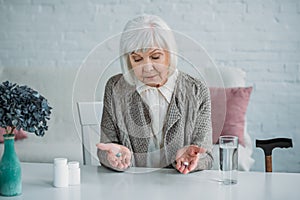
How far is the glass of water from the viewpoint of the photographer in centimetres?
148

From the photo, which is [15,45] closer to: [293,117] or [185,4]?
[185,4]

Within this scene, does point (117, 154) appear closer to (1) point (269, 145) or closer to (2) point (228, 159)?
(2) point (228, 159)

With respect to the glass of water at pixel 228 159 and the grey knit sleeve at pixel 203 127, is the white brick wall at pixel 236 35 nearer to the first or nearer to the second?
the grey knit sleeve at pixel 203 127

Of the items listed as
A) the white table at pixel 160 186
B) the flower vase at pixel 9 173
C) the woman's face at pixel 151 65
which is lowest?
the white table at pixel 160 186

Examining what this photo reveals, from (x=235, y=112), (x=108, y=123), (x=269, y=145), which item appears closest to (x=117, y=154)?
(x=108, y=123)

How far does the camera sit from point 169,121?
1.61 metres

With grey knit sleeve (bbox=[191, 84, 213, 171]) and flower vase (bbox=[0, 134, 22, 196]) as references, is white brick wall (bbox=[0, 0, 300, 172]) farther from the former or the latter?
flower vase (bbox=[0, 134, 22, 196])

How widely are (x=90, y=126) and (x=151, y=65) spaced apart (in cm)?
33

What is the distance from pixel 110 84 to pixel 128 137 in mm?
178

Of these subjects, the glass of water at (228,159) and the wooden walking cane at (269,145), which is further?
the wooden walking cane at (269,145)

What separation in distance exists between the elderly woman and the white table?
0.16 ft

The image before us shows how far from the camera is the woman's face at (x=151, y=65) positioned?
1.57 m

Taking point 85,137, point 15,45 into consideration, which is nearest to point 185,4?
point 15,45

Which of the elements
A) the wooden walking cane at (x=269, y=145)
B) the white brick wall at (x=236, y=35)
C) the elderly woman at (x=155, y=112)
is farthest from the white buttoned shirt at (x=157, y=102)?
the white brick wall at (x=236, y=35)
